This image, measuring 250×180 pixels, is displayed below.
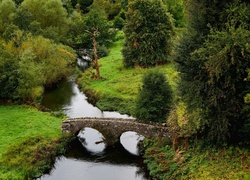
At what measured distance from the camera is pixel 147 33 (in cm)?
7781

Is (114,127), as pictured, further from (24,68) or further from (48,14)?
(48,14)

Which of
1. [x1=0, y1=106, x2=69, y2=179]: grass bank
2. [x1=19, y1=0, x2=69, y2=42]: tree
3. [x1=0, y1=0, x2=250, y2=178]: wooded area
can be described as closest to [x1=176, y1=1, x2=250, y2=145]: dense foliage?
[x1=0, y1=0, x2=250, y2=178]: wooded area

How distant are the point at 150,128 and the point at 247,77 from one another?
15389mm

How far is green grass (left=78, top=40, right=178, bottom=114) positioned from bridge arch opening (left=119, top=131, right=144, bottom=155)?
422cm

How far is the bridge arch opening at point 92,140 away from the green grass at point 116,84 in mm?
6366

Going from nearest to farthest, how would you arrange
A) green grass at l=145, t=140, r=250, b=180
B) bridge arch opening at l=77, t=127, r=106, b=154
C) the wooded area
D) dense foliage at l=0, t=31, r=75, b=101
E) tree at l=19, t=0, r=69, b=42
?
the wooded area
green grass at l=145, t=140, r=250, b=180
bridge arch opening at l=77, t=127, r=106, b=154
dense foliage at l=0, t=31, r=75, b=101
tree at l=19, t=0, r=69, b=42

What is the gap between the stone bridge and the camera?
48.1 metres

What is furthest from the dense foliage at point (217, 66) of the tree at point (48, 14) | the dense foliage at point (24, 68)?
the tree at point (48, 14)

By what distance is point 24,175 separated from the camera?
44062mm

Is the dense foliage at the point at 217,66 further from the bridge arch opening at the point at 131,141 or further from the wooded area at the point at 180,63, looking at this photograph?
the bridge arch opening at the point at 131,141

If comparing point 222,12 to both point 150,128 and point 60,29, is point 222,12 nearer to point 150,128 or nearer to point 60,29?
point 150,128

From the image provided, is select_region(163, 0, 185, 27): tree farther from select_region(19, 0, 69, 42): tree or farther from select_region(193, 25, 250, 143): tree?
select_region(193, 25, 250, 143): tree

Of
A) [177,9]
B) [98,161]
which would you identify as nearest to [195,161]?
[98,161]

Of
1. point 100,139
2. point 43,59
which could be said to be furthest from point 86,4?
point 100,139
